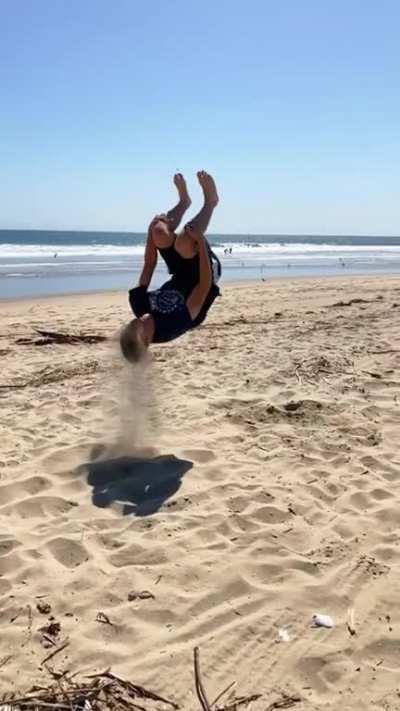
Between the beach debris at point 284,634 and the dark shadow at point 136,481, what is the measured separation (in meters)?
1.15

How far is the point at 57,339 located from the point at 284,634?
6.57 metres

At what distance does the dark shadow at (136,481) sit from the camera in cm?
369

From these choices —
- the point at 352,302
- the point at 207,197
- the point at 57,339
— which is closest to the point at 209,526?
the point at 207,197

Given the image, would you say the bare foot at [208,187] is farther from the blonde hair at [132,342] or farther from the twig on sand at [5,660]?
the twig on sand at [5,660]

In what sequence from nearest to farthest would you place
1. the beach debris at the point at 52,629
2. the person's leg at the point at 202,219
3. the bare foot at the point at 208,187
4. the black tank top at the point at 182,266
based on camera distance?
the beach debris at the point at 52,629 < the person's leg at the point at 202,219 < the black tank top at the point at 182,266 < the bare foot at the point at 208,187

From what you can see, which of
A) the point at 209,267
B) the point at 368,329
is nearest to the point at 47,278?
the point at 368,329

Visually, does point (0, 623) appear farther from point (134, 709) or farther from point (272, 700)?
point (272, 700)

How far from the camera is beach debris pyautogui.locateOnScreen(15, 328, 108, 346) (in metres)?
8.42

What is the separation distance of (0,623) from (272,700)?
1129 mm

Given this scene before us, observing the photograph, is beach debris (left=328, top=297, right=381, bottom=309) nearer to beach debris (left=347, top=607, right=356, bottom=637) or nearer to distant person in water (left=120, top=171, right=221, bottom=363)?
distant person in water (left=120, top=171, right=221, bottom=363)

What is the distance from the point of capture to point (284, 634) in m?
2.58

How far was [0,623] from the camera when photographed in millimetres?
2602

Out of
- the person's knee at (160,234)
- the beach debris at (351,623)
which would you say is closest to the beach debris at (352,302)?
the person's knee at (160,234)

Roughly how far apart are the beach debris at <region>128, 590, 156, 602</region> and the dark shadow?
734 mm
